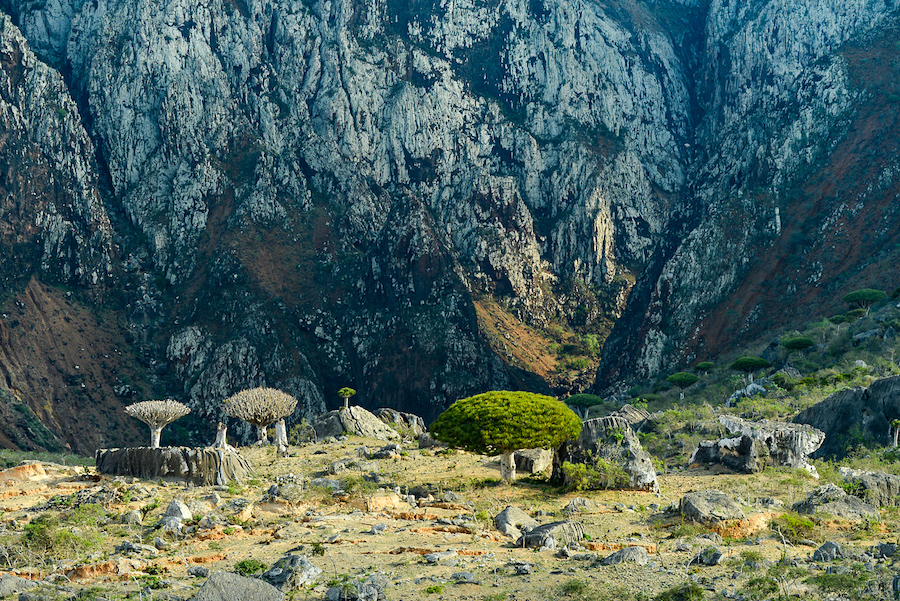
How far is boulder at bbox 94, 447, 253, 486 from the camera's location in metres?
27.4

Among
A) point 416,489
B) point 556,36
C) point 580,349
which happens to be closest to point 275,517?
point 416,489

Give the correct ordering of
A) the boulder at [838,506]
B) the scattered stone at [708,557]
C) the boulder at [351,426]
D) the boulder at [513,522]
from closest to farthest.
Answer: the scattered stone at [708,557] → the boulder at [513,522] → the boulder at [838,506] → the boulder at [351,426]

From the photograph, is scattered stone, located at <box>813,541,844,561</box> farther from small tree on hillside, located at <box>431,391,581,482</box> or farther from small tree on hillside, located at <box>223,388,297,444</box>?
small tree on hillside, located at <box>223,388,297,444</box>

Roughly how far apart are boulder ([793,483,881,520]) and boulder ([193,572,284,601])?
14957 mm

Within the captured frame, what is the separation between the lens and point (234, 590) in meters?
12.9

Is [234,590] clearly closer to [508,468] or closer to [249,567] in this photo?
[249,567]

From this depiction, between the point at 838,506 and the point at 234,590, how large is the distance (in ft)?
53.1

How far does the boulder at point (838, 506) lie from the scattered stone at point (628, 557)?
23.9ft

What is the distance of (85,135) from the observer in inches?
4171

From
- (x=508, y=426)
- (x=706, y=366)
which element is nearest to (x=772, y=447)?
(x=508, y=426)

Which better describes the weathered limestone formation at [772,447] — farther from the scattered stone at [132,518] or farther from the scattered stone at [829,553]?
the scattered stone at [132,518]

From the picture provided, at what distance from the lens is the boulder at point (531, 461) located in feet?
108

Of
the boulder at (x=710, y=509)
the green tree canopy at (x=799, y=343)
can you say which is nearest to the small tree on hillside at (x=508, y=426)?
the boulder at (x=710, y=509)

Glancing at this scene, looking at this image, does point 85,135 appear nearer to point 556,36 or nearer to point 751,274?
point 556,36
